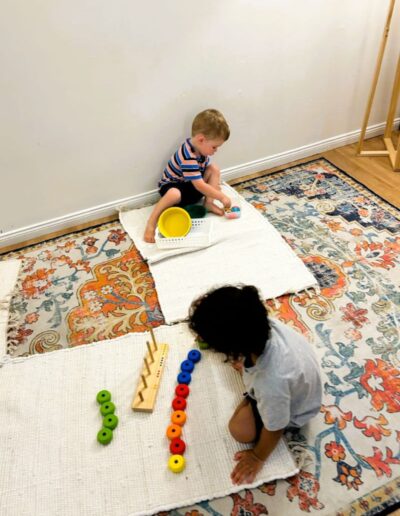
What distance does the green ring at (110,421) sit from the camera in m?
1.16

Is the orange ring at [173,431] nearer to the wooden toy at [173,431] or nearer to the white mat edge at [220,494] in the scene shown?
the wooden toy at [173,431]

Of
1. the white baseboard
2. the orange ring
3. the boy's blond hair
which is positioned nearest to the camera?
the orange ring

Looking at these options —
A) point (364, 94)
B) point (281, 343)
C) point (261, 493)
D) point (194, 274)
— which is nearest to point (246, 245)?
point (194, 274)

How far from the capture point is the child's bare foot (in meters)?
1.82

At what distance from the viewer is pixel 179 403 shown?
1.20 meters

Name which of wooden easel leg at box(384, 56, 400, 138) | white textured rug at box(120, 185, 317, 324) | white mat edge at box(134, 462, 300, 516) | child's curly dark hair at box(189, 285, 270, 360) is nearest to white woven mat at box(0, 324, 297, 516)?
white mat edge at box(134, 462, 300, 516)

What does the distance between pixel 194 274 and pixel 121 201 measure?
0.65m

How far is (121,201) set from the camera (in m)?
2.03

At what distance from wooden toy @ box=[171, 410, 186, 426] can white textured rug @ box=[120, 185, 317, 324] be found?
0.37 metres

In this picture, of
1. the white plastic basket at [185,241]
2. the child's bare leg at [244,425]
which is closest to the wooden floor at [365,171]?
the white plastic basket at [185,241]

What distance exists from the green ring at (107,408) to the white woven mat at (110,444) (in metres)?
0.03

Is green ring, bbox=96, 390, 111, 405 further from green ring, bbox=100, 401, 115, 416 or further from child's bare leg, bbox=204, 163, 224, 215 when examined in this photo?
child's bare leg, bbox=204, 163, 224, 215

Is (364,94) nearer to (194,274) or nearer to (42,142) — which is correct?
(194,274)

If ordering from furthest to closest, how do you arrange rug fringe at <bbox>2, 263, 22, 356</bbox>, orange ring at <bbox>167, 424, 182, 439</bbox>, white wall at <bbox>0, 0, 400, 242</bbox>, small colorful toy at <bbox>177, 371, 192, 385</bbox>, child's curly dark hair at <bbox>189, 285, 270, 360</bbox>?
1. white wall at <bbox>0, 0, 400, 242</bbox>
2. rug fringe at <bbox>2, 263, 22, 356</bbox>
3. small colorful toy at <bbox>177, 371, 192, 385</bbox>
4. orange ring at <bbox>167, 424, 182, 439</bbox>
5. child's curly dark hair at <bbox>189, 285, 270, 360</bbox>
